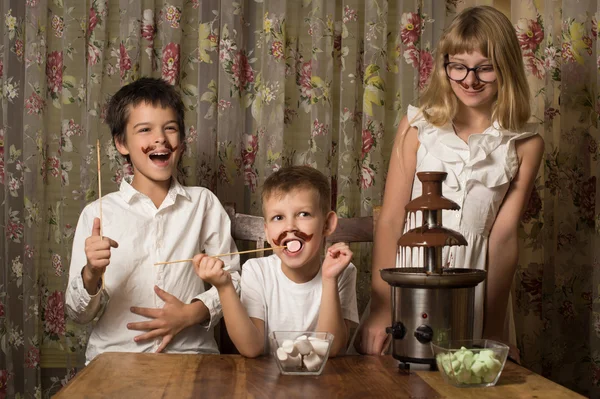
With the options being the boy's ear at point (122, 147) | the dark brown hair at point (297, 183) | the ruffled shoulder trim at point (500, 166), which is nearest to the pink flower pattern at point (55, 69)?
the boy's ear at point (122, 147)

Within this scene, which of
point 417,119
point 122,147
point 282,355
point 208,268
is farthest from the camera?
point 122,147

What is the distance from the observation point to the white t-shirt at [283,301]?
182 cm

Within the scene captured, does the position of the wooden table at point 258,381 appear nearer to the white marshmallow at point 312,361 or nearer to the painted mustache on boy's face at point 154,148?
the white marshmallow at point 312,361

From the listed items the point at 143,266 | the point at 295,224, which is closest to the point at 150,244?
the point at 143,266

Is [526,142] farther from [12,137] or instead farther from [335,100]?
[12,137]

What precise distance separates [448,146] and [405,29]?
0.64m

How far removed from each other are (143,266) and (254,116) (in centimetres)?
69

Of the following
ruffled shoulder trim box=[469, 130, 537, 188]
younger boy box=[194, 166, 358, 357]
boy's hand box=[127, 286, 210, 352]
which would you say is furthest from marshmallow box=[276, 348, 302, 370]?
ruffled shoulder trim box=[469, 130, 537, 188]

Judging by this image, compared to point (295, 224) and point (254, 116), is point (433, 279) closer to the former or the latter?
point (295, 224)

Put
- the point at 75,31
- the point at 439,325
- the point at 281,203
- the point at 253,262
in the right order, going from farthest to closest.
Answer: the point at 75,31
the point at 253,262
the point at 281,203
the point at 439,325

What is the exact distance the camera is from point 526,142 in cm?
196

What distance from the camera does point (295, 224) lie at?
5.79ft

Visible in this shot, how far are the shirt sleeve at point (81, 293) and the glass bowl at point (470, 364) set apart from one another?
941mm

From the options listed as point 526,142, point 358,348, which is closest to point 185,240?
point 358,348
